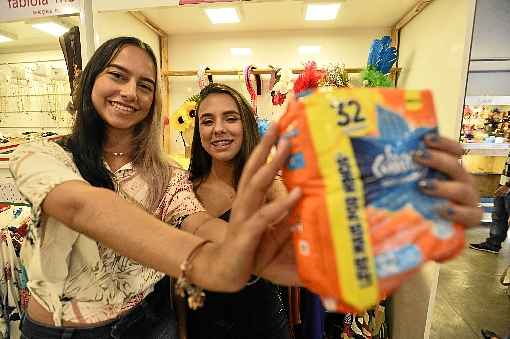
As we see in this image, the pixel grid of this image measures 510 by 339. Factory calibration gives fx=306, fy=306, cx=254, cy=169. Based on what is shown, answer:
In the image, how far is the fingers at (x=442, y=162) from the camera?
0.46 m

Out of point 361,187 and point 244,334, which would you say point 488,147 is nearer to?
point 244,334

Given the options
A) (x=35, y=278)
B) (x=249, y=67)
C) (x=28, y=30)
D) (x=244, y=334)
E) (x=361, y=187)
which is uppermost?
(x=28, y=30)

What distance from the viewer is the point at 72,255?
31.3 inches

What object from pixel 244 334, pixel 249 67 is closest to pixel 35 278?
pixel 244 334

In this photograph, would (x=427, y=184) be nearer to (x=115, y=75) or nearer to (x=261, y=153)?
(x=261, y=153)

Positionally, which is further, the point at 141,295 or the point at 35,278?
the point at 141,295

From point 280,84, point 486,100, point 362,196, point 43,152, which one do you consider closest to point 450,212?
point 362,196

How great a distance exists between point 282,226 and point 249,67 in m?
1.45

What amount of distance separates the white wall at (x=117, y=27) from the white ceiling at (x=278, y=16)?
85 millimetres

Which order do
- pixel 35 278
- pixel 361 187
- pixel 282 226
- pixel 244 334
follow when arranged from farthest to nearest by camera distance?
1. pixel 244 334
2. pixel 35 278
3. pixel 282 226
4. pixel 361 187

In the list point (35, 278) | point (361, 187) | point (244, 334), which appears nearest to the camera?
point (361, 187)

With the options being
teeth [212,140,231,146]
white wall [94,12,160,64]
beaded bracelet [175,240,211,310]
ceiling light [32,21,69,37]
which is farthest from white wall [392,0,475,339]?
ceiling light [32,21,69,37]

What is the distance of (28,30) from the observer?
73.5 inches

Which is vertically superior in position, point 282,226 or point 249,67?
point 249,67
